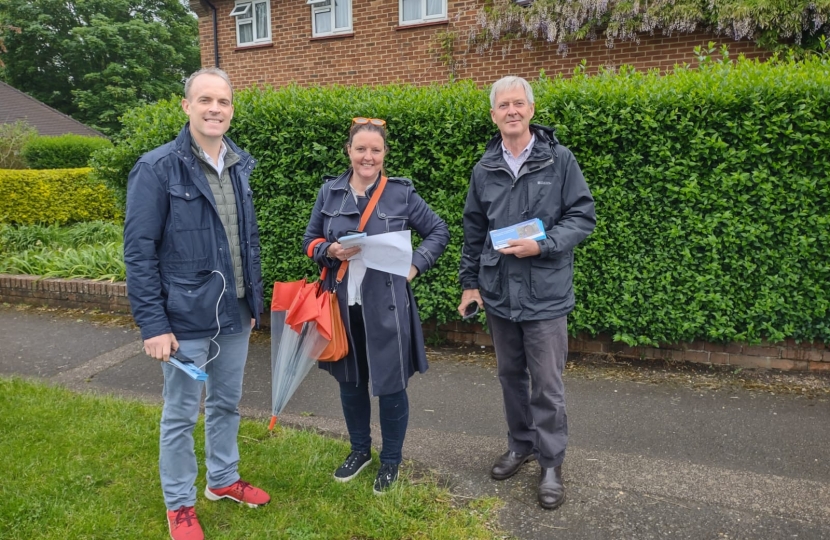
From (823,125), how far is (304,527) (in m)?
4.26

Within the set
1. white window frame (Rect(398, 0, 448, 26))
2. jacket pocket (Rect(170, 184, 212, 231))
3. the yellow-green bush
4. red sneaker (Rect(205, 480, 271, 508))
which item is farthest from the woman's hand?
the yellow-green bush

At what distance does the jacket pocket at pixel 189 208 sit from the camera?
2719mm

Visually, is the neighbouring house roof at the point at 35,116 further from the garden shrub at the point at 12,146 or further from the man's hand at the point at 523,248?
the man's hand at the point at 523,248

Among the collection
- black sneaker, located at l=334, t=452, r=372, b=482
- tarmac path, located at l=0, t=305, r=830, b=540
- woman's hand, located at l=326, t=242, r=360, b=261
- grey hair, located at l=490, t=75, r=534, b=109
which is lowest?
tarmac path, located at l=0, t=305, r=830, b=540

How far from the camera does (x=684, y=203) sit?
16.0ft

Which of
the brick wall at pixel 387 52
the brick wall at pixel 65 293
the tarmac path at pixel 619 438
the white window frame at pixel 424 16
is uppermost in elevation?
the white window frame at pixel 424 16

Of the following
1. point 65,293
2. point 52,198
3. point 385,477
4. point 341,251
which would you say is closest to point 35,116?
point 52,198

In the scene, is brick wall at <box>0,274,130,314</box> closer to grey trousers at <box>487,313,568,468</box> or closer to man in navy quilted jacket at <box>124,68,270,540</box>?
man in navy quilted jacket at <box>124,68,270,540</box>

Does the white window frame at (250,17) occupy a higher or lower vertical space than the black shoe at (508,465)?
higher

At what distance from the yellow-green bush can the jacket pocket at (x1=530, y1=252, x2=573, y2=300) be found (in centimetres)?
1062

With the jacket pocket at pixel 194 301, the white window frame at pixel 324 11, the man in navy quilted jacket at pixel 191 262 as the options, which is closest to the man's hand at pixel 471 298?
the man in navy quilted jacket at pixel 191 262

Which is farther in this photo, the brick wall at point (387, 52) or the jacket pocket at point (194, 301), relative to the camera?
the brick wall at point (387, 52)

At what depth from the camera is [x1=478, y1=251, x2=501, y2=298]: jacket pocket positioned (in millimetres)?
3234

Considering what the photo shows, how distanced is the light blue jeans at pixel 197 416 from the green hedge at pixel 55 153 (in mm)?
14382
